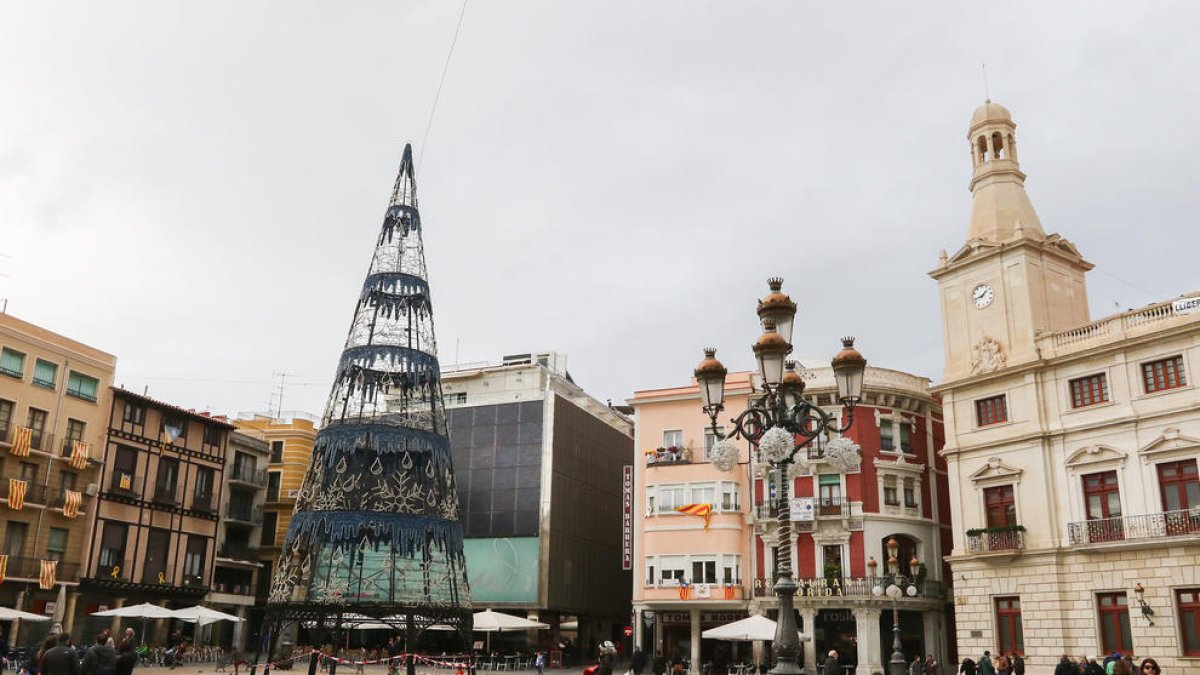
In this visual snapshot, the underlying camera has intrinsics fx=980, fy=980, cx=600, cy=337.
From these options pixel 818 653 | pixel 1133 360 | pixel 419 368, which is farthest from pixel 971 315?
pixel 419 368

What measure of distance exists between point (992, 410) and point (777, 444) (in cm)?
2492

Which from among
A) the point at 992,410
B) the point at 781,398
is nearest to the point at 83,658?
the point at 781,398

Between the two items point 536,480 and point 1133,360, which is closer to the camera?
point 1133,360

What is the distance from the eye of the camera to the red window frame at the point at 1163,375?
30906mm

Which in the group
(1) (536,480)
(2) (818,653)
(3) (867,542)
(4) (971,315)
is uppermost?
(4) (971,315)

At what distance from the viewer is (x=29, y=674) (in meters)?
19.5

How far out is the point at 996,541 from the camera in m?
34.4

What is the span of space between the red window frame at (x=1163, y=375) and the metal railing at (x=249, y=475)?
136 ft

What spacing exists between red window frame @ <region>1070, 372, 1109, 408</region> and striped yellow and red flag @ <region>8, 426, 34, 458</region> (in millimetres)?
38867

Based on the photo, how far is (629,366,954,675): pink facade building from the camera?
130 ft

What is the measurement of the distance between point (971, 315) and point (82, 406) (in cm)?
3688

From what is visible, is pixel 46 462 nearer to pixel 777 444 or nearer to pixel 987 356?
pixel 777 444

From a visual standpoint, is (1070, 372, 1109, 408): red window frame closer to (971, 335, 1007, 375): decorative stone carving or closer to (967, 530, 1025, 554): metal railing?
(971, 335, 1007, 375): decorative stone carving

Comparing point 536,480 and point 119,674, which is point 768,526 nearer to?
point 536,480
